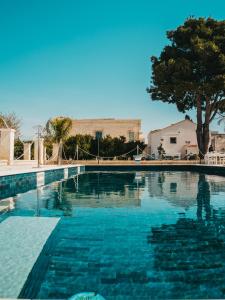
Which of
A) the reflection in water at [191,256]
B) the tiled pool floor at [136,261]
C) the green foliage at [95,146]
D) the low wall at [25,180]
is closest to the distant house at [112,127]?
the green foliage at [95,146]

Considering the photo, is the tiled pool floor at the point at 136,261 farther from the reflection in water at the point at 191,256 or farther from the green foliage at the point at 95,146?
the green foliage at the point at 95,146

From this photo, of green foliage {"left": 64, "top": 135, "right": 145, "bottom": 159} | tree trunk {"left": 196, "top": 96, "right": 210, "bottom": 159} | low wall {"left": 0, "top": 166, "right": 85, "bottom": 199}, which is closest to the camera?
low wall {"left": 0, "top": 166, "right": 85, "bottom": 199}

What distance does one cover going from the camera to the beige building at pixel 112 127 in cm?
3794

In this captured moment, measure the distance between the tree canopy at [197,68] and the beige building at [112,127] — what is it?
1110cm

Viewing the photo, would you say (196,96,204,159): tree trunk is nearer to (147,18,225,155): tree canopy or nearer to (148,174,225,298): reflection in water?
(147,18,225,155): tree canopy

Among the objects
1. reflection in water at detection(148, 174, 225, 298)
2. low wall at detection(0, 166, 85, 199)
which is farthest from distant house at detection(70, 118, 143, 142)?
reflection in water at detection(148, 174, 225, 298)

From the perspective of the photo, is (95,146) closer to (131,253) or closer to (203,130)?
(203,130)

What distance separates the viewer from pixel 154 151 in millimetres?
38156

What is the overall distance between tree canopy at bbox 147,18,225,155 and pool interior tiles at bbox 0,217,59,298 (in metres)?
21.2

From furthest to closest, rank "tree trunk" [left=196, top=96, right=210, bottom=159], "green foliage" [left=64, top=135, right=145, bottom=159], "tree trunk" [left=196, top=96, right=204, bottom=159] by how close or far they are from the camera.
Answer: "green foliage" [left=64, top=135, right=145, bottom=159] → "tree trunk" [left=196, top=96, right=204, bottom=159] → "tree trunk" [left=196, top=96, right=210, bottom=159]

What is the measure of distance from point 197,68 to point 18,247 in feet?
78.5

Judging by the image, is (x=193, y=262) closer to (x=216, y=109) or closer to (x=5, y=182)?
(x=5, y=182)

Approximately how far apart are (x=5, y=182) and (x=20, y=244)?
538 cm

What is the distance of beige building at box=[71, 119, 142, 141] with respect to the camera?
124ft
